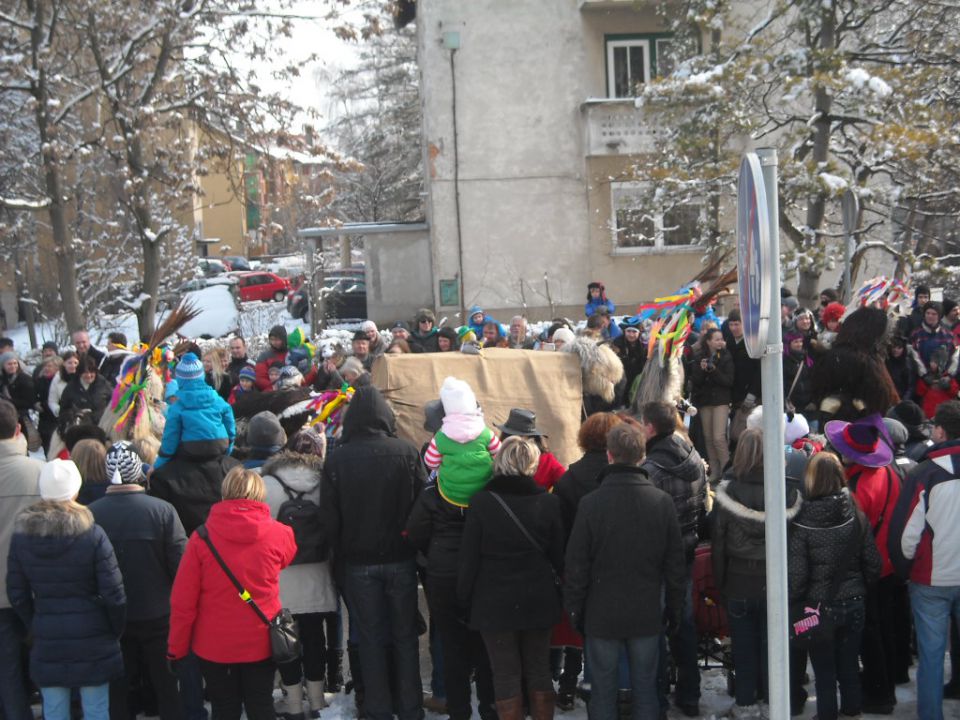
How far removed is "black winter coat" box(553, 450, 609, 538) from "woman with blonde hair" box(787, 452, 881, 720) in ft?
3.28

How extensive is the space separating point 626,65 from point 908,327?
13554mm

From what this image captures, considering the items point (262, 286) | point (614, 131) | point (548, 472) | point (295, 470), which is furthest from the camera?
point (262, 286)

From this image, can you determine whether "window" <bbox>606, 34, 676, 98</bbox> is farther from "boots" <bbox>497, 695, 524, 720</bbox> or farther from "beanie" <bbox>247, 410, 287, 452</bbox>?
"boots" <bbox>497, 695, 524, 720</bbox>

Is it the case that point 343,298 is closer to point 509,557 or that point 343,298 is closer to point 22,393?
point 22,393

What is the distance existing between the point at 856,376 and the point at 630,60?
56.9 feet

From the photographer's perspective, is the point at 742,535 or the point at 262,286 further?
the point at 262,286

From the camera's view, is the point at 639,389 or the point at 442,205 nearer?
the point at 639,389

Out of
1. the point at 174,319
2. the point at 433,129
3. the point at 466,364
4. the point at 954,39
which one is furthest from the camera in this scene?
the point at 433,129

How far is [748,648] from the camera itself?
17.0ft

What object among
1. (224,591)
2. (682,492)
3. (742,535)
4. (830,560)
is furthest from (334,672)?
(830,560)

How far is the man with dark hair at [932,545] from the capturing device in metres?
4.84

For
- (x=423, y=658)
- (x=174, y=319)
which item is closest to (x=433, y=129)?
(x=174, y=319)

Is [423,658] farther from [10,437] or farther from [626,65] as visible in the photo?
[626,65]

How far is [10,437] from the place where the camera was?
17.6 ft
